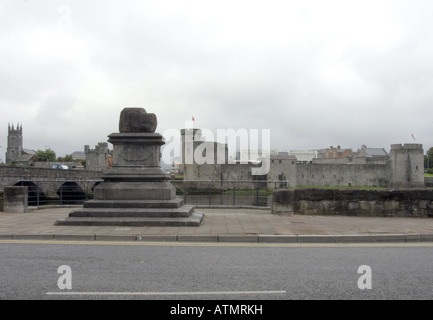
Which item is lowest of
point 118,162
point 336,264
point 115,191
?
point 336,264

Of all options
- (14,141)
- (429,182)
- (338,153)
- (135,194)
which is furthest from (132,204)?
(14,141)

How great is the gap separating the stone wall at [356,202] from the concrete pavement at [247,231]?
1.11 metres

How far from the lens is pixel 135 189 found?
10.2 m

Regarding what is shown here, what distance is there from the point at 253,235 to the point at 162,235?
2.01 metres

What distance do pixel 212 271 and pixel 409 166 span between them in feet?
207

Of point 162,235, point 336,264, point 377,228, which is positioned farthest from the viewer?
point 377,228

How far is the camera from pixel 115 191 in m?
10.2

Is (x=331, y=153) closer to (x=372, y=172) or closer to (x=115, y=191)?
(x=372, y=172)

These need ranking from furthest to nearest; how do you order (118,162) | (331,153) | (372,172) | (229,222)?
(331,153) → (372,172) → (118,162) → (229,222)

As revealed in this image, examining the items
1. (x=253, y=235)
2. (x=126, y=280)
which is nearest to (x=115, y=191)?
(x=253, y=235)

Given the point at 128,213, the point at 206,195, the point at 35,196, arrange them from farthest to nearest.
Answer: the point at 206,195 → the point at 35,196 → the point at 128,213

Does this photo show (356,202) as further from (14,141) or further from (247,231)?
(14,141)

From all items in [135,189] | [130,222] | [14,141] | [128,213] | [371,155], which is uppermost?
[14,141]

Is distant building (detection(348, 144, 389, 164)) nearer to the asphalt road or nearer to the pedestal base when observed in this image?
the pedestal base
